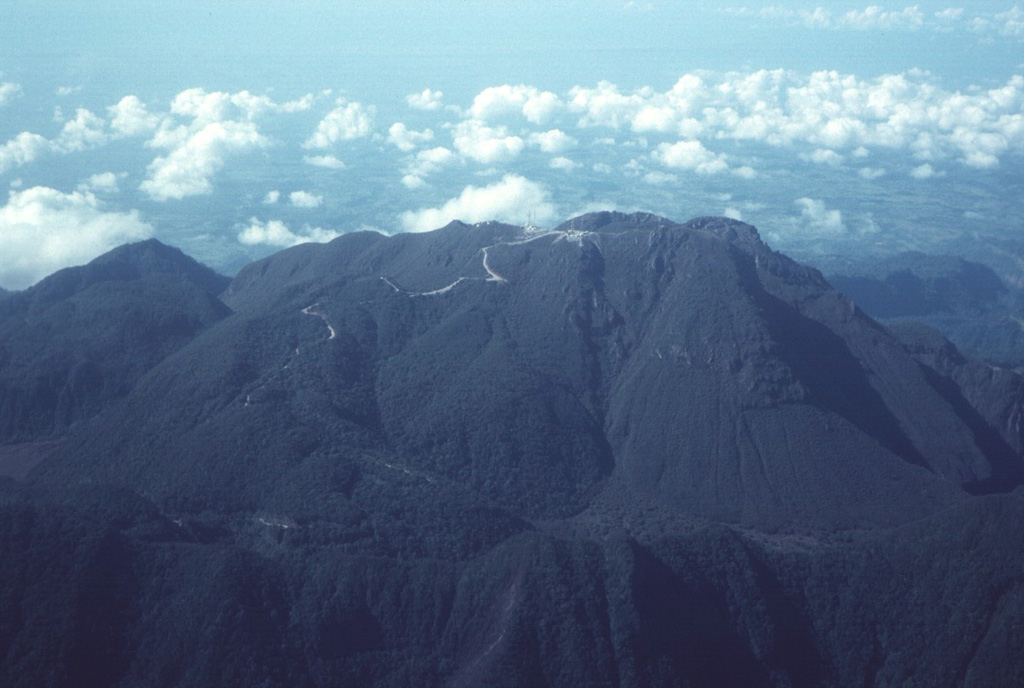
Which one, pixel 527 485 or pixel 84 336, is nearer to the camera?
pixel 527 485

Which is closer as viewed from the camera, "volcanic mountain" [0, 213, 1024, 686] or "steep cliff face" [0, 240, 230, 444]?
"volcanic mountain" [0, 213, 1024, 686]

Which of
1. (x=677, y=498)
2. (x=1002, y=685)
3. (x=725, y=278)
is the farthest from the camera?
(x=725, y=278)

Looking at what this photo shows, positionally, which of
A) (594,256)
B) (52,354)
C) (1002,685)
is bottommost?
(1002,685)

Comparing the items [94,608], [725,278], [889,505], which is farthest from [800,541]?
[94,608]

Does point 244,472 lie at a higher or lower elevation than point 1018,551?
higher

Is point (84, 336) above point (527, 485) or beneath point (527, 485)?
above

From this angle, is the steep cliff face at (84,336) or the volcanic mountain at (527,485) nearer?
the volcanic mountain at (527,485)

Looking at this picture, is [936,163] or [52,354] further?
[936,163]

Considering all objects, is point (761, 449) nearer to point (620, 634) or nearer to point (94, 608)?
point (620, 634)
